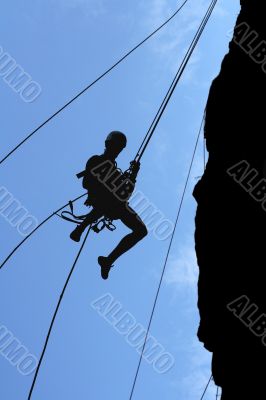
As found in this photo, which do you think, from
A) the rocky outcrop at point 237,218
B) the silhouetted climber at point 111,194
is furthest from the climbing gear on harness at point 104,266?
the rocky outcrop at point 237,218

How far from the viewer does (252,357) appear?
6719mm

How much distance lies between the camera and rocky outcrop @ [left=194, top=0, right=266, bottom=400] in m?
6.77

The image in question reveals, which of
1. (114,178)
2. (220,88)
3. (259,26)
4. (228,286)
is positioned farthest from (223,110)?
(228,286)

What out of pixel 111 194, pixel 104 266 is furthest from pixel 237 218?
pixel 104 266

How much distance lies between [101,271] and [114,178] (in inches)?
57.3

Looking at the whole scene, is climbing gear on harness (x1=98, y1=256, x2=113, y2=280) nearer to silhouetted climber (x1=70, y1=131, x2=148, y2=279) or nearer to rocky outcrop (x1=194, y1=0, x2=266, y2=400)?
silhouetted climber (x1=70, y1=131, x2=148, y2=279)

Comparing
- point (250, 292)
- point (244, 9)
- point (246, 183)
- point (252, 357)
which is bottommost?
point (252, 357)

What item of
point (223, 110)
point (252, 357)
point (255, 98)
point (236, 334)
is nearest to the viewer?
point (252, 357)

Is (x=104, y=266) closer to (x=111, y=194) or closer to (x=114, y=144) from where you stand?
(x=111, y=194)

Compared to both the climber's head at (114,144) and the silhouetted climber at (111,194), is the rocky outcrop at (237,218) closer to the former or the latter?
the silhouetted climber at (111,194)

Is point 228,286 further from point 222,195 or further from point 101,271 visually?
point 101,271

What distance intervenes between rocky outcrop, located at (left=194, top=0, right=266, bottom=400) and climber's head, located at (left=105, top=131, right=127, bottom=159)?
1409 millimetres

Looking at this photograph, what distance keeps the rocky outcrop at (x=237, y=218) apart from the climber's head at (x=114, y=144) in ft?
4.62

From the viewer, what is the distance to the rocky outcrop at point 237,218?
677 cm
